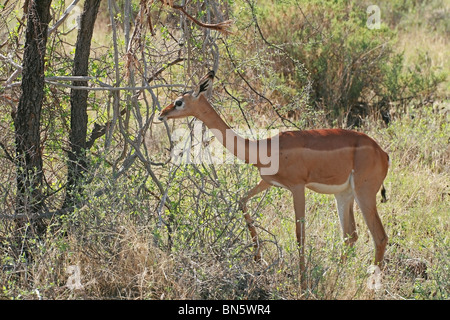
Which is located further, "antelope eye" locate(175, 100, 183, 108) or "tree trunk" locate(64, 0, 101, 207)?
"tree trunk" locate(64, 0, 101, 207)

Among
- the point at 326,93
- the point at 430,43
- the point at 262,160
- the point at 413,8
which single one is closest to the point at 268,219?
the point at 262,160

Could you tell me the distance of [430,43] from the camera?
13281 millimetres

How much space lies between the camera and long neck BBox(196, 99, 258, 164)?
5277 mm

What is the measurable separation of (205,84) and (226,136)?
0.43 meters

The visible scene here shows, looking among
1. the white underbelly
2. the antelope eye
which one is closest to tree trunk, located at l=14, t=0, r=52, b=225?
the antelope eye

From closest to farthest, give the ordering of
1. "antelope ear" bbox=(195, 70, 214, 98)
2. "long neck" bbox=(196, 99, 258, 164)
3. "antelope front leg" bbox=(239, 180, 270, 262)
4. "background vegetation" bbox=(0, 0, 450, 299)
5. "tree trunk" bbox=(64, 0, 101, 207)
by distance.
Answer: "background vegetation" bbox=(0, 0, 450, 299), "antelope front leg" bbox=(239, 180, 270, 262), "antelope ear" bbox=(195, 70, 214, 98), "long neck" bbox=(196, 99, 258, 164), "tree trunk" bbox=(64, 0, 101, 207)

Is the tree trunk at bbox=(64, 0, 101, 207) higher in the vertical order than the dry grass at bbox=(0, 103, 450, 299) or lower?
higher

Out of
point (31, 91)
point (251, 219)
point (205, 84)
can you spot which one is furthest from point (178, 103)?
point (31, 91)

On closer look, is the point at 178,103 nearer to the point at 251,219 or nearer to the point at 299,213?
the point at 251,219

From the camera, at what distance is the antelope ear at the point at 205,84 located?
16.9ft

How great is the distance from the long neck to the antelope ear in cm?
8

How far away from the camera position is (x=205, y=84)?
204 inches

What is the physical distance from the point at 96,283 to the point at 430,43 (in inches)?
401

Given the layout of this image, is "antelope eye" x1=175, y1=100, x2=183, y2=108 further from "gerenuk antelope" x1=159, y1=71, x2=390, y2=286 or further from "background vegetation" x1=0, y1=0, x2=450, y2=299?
"background vegetation" x1=0, y1=0, x2=450, y2=299
